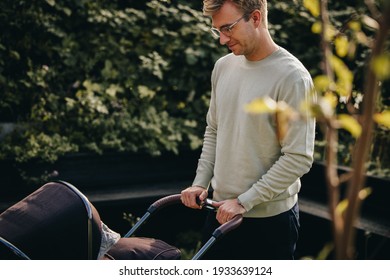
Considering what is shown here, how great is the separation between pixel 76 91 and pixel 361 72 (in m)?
2.43

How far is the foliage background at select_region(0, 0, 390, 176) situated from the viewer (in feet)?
14.9

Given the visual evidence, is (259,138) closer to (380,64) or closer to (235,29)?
(235,29)

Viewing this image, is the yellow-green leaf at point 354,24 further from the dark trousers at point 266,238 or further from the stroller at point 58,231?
the dark trousers at point 266,238

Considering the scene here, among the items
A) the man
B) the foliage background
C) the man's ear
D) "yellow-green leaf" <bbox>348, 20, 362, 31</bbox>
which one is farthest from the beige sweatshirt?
the foliage background

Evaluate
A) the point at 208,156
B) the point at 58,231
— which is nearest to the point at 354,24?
the point at 58,231

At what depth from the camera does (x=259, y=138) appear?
2377mm

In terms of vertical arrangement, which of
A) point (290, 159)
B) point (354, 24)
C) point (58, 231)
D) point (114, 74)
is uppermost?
A: point (354, 24)

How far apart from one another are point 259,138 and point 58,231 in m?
0.87

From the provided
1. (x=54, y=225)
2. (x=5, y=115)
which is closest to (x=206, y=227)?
(x=54, y=225)

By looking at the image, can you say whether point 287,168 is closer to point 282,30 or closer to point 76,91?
point 76,91

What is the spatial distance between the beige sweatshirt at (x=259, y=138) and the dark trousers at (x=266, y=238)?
0.04 meters

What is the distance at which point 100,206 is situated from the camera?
4113mm

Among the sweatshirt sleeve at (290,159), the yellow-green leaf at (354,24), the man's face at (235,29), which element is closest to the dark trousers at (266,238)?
the sweatshirt sleeve at (290,159)

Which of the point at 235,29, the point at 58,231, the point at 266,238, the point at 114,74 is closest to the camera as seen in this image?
the point at 58,231
